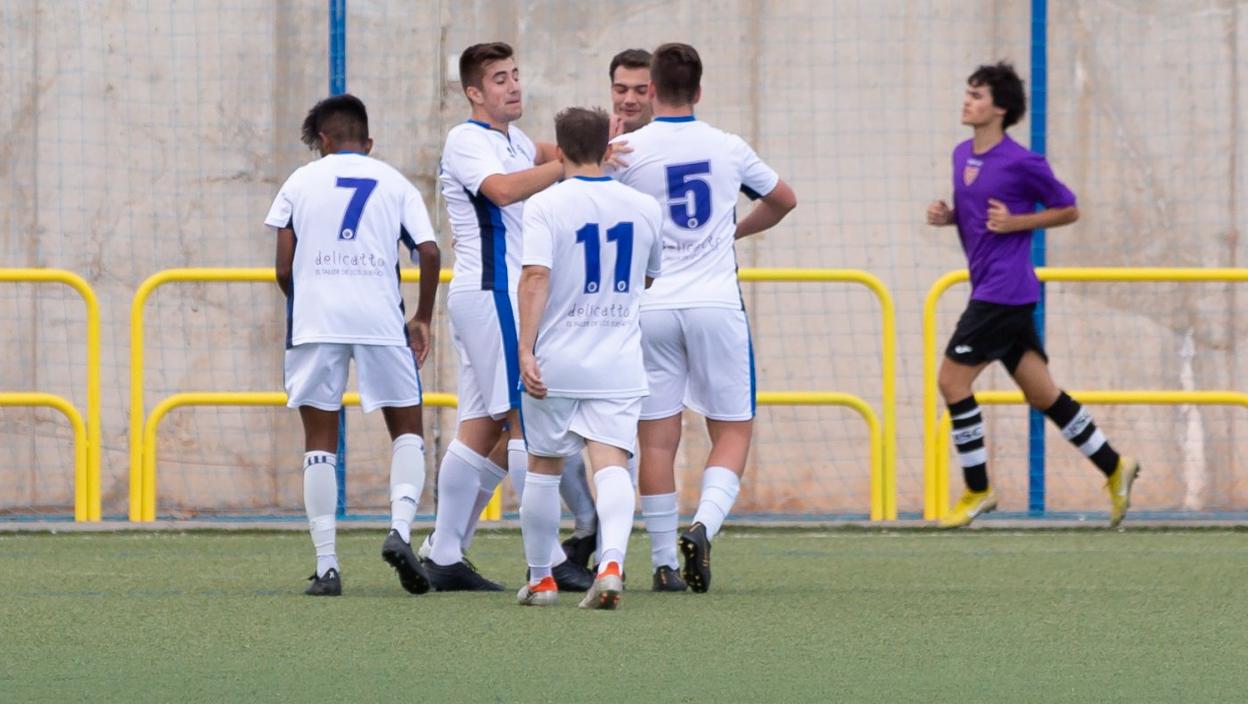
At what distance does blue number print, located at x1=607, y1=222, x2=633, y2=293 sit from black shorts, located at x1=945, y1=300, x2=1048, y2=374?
3086 mm

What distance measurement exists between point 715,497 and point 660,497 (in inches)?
7.2

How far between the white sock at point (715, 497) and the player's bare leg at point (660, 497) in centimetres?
11

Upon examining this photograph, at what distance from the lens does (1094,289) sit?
11.0m

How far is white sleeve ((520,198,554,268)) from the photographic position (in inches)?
243

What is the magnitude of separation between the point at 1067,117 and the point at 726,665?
21.3 feet

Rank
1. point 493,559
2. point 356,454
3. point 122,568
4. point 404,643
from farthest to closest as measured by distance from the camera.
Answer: point 356,454 → point 493,559 → point 122,568 → point 404,643

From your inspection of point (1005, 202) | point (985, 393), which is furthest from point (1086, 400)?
point (1005, 202)

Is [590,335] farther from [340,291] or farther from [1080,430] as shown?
[1080,430]

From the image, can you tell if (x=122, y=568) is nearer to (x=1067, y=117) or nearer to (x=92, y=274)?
(x=92, y=274)

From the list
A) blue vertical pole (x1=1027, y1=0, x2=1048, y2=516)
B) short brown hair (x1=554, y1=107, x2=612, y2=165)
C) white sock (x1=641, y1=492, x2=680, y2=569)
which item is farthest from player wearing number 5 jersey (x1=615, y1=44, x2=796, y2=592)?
blue vertical pole (x1=1027, y1=0, x2=1048, y2=516)

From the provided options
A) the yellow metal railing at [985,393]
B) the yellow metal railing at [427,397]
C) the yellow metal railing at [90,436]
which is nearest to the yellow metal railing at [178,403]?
the yellow metal railing at [427,397]

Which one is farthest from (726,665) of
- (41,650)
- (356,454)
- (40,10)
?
(40,10)

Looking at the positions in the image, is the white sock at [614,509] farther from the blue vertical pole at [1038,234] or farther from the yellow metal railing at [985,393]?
the blue vertical pole at [1038,234]

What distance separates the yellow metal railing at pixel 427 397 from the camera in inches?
380
